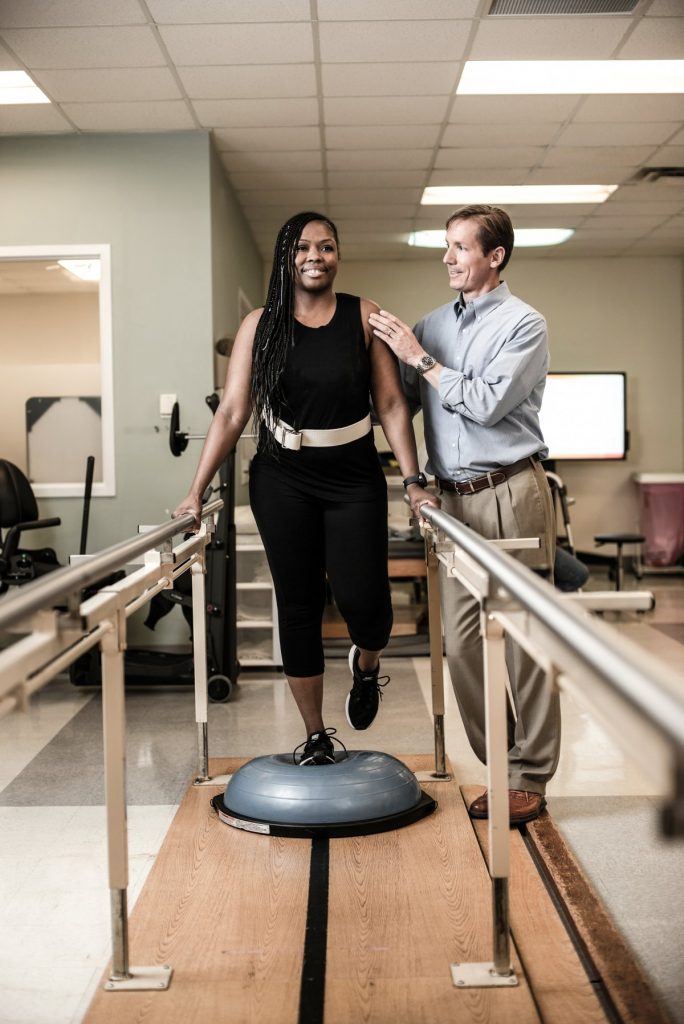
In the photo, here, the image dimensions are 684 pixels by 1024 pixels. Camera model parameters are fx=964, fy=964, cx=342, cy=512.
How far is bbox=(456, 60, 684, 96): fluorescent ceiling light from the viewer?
4188mm

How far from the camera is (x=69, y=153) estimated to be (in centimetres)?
489

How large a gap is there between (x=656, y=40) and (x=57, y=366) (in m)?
3.40

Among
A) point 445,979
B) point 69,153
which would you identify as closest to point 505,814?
point 445,979

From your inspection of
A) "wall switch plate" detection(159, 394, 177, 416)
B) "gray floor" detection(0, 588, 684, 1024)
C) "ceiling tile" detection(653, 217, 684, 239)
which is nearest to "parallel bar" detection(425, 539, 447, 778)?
"gray floor" detection(0, 588, 684, 1024)

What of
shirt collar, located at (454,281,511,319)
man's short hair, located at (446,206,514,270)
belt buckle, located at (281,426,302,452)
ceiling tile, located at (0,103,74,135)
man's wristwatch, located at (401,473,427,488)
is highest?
ceiling tile, located at (0,103,74,135)

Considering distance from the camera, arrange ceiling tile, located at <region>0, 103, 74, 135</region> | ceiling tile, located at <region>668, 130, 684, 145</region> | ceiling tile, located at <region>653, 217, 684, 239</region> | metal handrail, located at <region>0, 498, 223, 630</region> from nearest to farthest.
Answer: metal handrail, located at <region>0, 498, 223, 630</region> → ceiling tile, located at <region>0, 103, 74, 135</region> → ceiling tile, located at <region>668, 130, 684, 145</region> → ceiling tile, located at <region>653, 217, 684, 239</region>

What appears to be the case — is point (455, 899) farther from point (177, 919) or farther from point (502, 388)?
point (502, 388)

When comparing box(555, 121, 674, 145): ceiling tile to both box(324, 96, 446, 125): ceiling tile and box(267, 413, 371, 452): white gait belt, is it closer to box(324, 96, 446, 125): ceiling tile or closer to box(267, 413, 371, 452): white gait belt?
box(324, 96, 446, 125): ceiling tile

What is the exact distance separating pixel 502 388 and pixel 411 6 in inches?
80.7

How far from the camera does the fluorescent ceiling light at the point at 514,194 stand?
6164 mm

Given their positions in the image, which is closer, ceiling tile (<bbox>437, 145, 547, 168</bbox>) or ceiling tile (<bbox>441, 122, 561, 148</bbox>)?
ceiling tile (<bbox>441, 122, 561, 148</bbox>)

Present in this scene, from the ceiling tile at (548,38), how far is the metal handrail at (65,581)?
115 inches

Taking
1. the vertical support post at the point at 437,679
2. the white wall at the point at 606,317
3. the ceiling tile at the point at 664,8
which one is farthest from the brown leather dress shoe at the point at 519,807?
the white wall at the point at 606,317

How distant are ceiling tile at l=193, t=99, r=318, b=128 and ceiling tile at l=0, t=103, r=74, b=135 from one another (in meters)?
0.68
